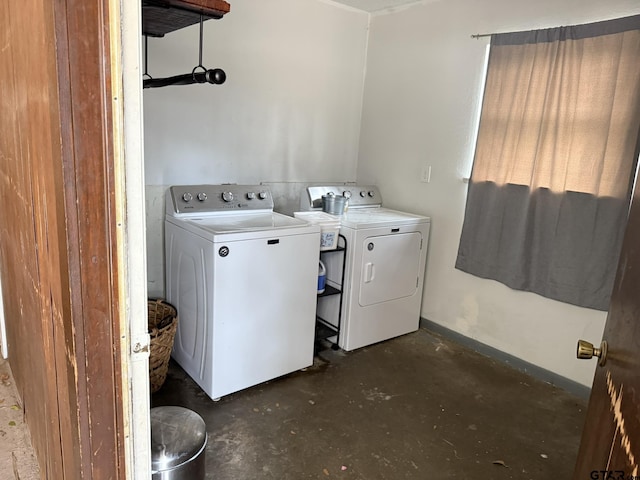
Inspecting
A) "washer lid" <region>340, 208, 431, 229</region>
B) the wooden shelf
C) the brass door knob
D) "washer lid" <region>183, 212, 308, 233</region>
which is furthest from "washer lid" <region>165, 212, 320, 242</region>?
the brass door knob

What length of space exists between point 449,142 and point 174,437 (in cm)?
249

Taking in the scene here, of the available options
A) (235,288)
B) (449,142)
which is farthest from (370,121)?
(235,288)

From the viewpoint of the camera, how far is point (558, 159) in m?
2.51

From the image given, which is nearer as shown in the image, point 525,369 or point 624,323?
point 624,323

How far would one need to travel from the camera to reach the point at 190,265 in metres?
2.43

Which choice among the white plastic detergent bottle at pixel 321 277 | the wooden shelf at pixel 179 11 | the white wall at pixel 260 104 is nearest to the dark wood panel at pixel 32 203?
the wooden shelf at pixel 179 11

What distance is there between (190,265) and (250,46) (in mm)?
1564

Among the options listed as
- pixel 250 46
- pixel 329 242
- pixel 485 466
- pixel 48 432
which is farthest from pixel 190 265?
pixel 485 466

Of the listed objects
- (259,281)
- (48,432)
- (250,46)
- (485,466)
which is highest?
(250,46)

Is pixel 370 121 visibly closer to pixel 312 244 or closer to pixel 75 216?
pixel 312 244

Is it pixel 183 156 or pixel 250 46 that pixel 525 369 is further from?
pixel 250 46

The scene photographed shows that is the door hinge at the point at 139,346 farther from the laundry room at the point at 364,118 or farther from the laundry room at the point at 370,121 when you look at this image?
the laundry room at the point at 364,118

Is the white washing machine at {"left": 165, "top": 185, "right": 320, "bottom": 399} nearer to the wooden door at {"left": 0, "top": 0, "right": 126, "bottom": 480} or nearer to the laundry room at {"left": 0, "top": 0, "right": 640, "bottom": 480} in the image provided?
the laundry room at {"left": 0, "top": 0, "right": 640, "bottom": 480}

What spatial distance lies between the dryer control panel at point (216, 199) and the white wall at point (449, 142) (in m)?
1.12
